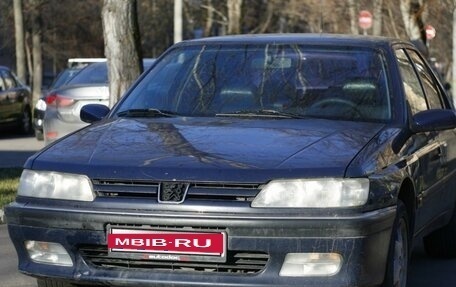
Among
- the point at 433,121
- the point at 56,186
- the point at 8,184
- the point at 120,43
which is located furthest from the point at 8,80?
the point at 56,186

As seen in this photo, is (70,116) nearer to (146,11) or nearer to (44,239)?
(44,239)

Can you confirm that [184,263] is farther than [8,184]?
No

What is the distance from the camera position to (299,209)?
539 centimetres

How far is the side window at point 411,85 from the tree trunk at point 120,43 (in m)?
6.28

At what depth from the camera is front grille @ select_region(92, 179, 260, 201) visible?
5.41 m

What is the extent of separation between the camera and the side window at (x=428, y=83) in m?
7.70

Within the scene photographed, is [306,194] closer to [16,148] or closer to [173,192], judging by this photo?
[173,192]

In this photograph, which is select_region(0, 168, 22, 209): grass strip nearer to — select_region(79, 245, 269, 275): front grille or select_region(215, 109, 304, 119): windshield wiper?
select_region(215, 109, 304, 119): windshield wiper

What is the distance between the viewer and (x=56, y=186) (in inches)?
225

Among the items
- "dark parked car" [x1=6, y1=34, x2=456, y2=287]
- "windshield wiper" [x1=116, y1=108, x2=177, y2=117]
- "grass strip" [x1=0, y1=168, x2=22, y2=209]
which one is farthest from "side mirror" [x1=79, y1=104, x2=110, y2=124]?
"grass strip" [x1=0, y1=168, x2=22, y2=209]

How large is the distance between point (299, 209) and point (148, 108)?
1.72m

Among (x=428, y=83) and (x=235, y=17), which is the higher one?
(x=428, y=83)

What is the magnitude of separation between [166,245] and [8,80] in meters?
19.4

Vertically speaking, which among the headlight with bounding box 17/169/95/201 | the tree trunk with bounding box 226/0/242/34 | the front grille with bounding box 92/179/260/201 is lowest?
the tree trunk with bounding box 226/0/242/34
